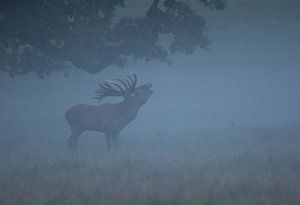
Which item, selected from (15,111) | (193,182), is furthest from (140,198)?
(15,111)

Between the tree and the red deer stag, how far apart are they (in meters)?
1.61

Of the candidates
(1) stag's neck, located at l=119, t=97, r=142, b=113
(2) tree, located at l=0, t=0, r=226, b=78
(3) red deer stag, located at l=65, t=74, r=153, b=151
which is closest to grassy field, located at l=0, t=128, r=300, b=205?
(3) red deer stag, located at l=65, t=74, r=153, b=151

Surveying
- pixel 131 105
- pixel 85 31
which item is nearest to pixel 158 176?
pixel 131 105

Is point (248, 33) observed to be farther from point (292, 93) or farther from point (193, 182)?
point (193, 182)

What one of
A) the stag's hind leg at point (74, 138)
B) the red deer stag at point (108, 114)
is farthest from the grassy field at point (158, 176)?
the red deer stag at point (108, 114)

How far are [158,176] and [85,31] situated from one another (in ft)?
28.1

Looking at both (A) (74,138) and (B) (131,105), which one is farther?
(B) (131,105)

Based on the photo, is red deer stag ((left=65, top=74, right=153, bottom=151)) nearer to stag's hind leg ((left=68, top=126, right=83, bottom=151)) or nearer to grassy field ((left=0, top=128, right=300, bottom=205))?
stag's hind leg ((left=68, top=126, right=83, bottom=151))

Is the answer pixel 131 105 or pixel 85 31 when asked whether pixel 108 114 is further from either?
pixel 85 31

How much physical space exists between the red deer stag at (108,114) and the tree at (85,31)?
1.61 meters

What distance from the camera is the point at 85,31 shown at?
18.9m

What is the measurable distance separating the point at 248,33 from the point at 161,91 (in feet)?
71.9

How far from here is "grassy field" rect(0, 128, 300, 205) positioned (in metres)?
9.22

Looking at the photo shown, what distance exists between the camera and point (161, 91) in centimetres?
6556
